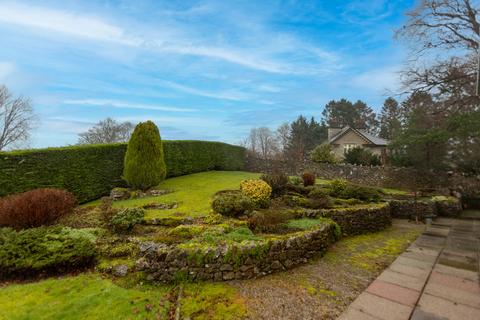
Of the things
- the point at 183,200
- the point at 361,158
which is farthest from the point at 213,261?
the point at 361,158

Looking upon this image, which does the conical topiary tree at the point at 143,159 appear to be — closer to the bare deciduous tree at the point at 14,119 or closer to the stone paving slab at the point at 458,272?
the stone paving slab at the point at 458,272

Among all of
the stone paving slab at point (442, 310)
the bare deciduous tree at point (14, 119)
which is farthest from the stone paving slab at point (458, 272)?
the bare deciduous tree at point (14, 119)

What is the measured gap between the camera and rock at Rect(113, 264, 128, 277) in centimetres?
421

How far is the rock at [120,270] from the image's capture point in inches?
166

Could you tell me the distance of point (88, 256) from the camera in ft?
14.5

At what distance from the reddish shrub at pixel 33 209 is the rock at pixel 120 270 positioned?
3387 millimetres

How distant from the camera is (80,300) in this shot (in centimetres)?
350

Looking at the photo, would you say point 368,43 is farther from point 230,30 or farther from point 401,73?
point 230,30

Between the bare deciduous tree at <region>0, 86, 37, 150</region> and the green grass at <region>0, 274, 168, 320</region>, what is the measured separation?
27.4 metres

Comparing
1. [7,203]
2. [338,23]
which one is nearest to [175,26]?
[338,23]

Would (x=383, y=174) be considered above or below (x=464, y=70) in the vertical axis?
below

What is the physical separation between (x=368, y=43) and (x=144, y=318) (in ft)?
41.5

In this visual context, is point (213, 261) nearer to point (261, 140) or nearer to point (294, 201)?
point (294, 201)

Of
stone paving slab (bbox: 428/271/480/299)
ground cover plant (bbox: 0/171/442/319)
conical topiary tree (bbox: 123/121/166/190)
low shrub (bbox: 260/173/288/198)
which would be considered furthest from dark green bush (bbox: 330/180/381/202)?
conical topiary tree (bbox: 123/121/166/190)
